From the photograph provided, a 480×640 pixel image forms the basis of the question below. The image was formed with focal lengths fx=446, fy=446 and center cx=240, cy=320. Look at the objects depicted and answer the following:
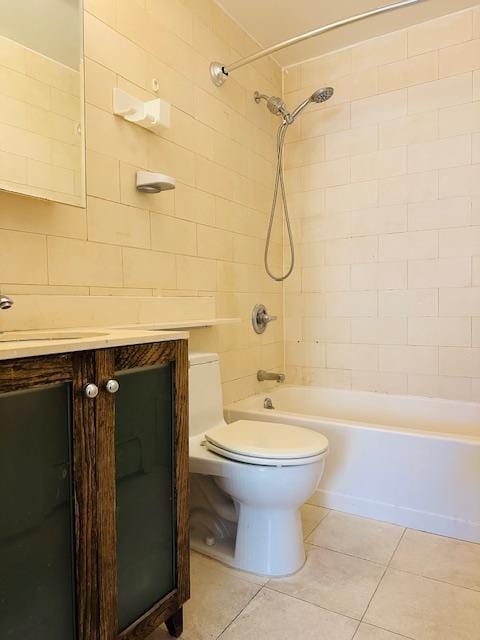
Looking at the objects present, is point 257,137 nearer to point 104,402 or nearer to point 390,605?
point 104,402

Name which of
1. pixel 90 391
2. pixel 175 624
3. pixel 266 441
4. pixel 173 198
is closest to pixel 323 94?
pixel 173 198

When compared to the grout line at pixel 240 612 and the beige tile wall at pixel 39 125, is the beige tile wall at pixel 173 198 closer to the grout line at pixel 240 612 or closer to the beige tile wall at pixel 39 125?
the beige tile wall at pixel 39 125

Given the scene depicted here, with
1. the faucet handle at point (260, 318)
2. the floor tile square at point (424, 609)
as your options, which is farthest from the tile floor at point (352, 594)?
the faucet handle at point (260, 318)

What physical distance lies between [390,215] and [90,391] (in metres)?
2.13

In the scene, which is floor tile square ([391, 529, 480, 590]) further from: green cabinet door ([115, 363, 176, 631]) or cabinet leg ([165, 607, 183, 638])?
green cabinet door ([115, 363, 176, 631])

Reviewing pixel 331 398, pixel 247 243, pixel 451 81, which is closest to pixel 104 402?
pixel 247 243

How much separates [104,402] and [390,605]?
1.15 m

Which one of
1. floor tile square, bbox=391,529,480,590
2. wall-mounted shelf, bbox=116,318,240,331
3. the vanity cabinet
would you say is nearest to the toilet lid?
the vanity cabinet

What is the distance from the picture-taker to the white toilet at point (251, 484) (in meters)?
1.52

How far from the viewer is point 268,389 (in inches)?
106

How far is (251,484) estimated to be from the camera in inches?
60.6

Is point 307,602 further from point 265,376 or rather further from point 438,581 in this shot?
point 265,376

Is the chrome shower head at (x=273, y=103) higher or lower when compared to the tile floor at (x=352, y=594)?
higher

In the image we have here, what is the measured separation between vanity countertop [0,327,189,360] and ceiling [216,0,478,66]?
1874 mm
